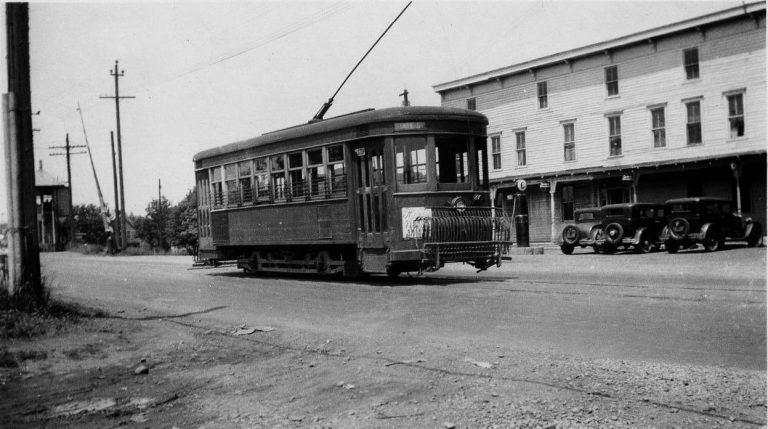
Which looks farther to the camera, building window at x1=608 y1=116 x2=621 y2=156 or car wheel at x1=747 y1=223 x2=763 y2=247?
building window at x1=608 y1=116 x2=621 y2=156

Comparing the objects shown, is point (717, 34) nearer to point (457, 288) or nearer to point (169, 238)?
point (457, 288)

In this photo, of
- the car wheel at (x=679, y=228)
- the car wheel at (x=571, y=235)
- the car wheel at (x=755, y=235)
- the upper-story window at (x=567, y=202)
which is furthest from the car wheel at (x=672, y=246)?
the upper-story window at (x=567, y=202)

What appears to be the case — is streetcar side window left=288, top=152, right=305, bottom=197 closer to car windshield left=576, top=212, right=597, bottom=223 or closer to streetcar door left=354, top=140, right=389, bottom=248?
streetcar door left=354, top=140, right=389, bottom=248

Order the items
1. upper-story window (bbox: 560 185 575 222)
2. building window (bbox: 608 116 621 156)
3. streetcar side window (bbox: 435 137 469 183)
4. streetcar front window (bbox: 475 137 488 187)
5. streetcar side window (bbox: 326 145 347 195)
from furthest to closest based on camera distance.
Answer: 1. upper-story window (bbox: 560 185 575 222)
2. building window (bbox: 608 116 621 156)
3. streetcar side window (bbox: 326 145 347 195)
4. streetcar front window (bbox: 475 137 488 187)
5. streetcar side window (bbox: 435 137 469 183)

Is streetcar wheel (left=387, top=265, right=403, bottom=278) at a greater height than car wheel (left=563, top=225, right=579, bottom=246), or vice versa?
car wheel (left=563, top=225, right=579, bottom=246)

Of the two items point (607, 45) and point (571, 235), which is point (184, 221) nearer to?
point (607, 45)

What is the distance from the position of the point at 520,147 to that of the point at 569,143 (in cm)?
280

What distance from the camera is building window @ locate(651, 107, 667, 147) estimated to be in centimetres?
2666

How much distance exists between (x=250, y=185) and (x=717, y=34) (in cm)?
1867

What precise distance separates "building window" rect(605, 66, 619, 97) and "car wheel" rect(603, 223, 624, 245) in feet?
29.7

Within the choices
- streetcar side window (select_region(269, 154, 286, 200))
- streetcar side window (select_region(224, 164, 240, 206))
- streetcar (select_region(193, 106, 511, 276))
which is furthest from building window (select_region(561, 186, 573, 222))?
streetcar side window (select_region(269, 154, 286, 200))

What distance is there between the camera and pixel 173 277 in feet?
57.0

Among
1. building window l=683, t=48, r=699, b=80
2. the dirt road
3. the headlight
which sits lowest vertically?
the dirt road

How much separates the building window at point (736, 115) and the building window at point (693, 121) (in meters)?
1.16
